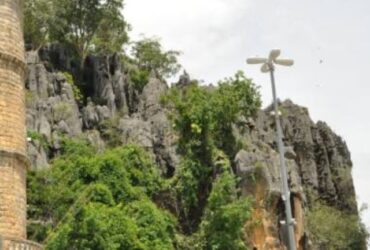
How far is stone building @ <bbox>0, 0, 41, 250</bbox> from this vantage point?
21.3 meters

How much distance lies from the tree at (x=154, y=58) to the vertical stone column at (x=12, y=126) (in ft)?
89.8

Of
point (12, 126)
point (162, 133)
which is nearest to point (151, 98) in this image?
point (162, 133)

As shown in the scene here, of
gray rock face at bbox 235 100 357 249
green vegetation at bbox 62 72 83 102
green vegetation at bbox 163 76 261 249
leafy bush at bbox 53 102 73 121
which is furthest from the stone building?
green vegetation at bbox 62 72 83 102

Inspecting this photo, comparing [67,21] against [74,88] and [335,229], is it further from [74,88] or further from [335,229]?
[335,229]

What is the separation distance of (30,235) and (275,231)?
32.2ft

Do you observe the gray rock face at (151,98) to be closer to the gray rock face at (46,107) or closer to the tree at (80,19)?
the gray rock face at (46,107)

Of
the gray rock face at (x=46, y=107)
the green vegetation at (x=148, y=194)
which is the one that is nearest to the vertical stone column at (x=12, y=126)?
the green vegetation at (x=148, y=194)

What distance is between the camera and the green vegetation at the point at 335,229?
39094 millimetres

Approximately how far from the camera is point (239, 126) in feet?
123

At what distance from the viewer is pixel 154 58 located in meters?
52.0

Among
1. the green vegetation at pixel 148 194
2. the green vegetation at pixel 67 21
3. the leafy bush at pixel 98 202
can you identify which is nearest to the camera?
the leafy bush at pixel 98 202

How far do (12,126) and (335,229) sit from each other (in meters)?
22.3

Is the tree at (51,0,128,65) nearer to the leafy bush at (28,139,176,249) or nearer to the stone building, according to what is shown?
the leafy bush at (28,139,176,249)

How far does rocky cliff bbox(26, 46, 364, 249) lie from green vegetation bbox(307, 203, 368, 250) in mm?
896
